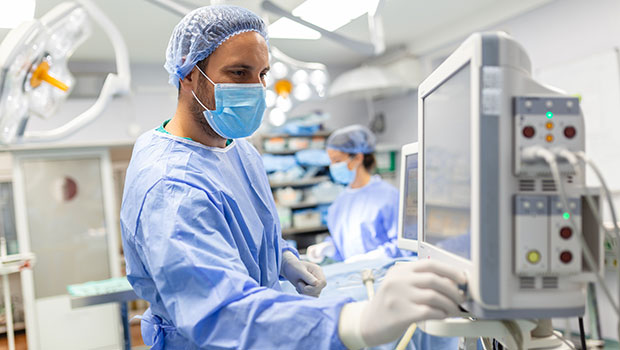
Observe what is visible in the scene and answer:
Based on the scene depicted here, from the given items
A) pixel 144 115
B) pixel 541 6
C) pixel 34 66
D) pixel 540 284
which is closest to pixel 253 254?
pixel 540 284

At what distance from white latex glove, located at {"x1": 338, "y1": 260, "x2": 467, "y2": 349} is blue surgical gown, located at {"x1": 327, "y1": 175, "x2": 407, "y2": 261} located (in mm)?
2040

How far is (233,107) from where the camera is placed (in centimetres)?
114

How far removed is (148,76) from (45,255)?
2.24 meters

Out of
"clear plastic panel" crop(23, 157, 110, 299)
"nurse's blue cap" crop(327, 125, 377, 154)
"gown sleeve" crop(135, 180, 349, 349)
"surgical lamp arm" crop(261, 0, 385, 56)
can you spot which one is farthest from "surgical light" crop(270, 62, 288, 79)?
"clear plastic panel" crop(23, 157, 110, 299)

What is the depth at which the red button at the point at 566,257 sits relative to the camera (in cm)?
69

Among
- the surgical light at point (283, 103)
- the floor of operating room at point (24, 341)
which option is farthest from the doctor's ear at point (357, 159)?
the floor of operating room at point (24, 341)

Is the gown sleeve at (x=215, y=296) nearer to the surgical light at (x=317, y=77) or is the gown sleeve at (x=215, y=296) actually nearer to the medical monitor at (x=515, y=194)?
the medical monitor at (x=515, y=194)

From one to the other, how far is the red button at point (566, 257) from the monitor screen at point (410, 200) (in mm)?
616

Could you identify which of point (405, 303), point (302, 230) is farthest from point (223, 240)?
point (302, 230)

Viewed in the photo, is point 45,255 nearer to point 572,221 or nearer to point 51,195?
point 51,195

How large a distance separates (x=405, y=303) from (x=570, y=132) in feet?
1.24

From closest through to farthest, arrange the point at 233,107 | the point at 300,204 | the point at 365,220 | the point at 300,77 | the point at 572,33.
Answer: the point at 233,107, the point at 300,77, the point at 365,220, the point at 572,33, the point at 300,204

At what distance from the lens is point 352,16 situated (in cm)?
358

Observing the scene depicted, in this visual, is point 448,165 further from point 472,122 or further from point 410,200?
point 410,200
